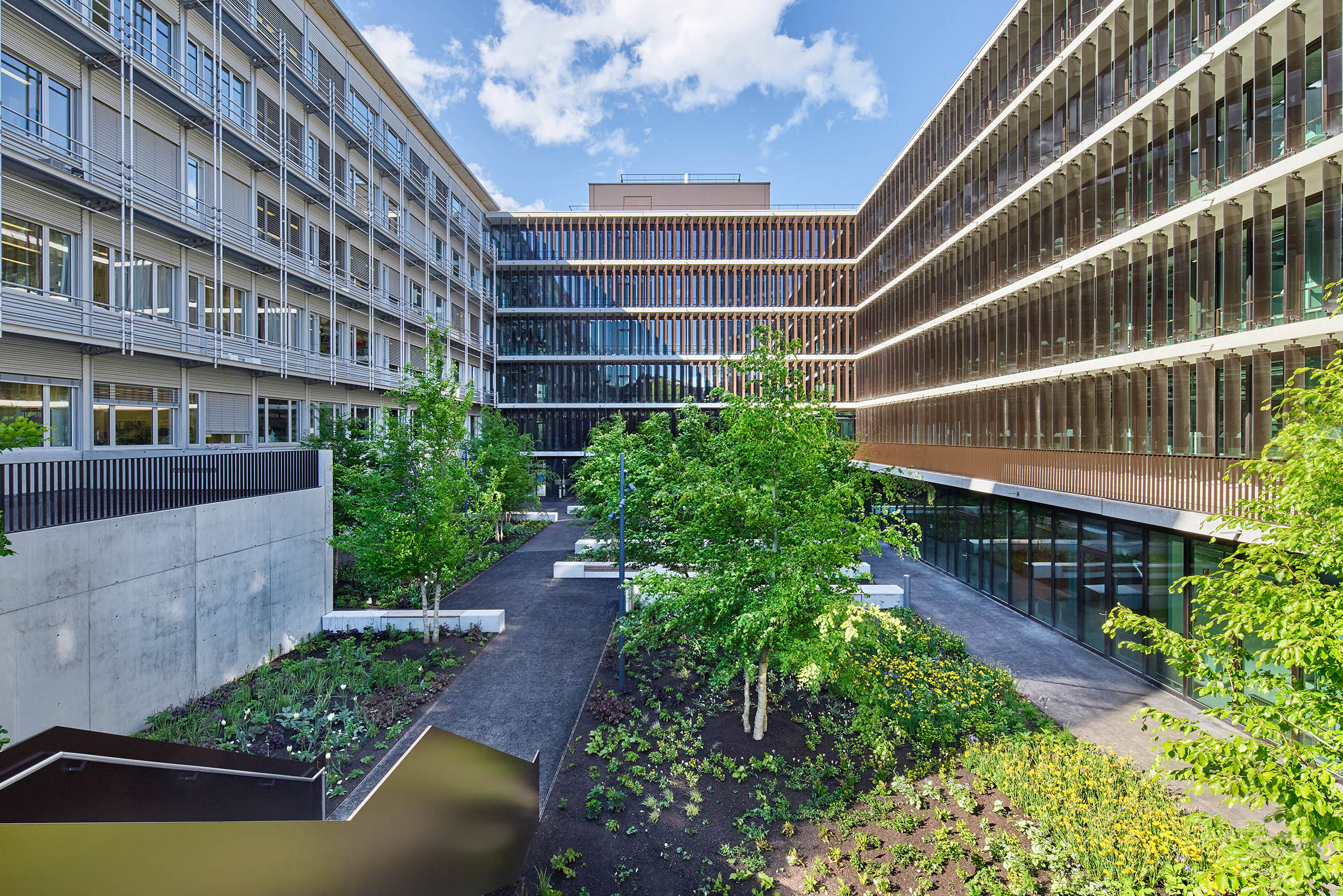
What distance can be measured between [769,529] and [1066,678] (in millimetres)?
8922

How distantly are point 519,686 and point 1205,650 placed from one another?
38.5 feet

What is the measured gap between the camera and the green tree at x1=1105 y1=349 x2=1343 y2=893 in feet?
15.0

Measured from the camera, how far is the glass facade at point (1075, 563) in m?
13.0

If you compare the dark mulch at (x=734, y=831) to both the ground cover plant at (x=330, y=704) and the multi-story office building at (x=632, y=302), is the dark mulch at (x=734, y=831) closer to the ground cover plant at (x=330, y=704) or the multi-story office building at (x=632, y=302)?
the ground cover plant at (x=330, y=704)

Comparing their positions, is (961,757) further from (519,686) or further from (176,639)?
(176,639)

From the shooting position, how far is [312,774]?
509 cm

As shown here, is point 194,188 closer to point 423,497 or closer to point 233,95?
point 233,95

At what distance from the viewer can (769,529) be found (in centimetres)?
1029

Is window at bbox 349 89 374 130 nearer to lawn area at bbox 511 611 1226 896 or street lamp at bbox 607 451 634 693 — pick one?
street lamp at bbox 607 451 634 693

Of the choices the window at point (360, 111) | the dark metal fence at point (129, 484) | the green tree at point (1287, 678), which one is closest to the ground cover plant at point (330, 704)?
the dark metal fence at point (129, 484)

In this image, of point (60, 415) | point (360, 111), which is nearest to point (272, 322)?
point (60, 415)

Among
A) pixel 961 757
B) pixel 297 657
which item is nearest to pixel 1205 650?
pixel 961 757

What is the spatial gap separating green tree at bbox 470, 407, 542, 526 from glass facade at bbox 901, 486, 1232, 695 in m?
18.4

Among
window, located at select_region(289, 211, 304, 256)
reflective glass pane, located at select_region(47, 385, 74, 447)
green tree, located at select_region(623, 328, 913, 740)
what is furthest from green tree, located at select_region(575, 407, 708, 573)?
window, located at select_region(289, 211, 304, 256)
